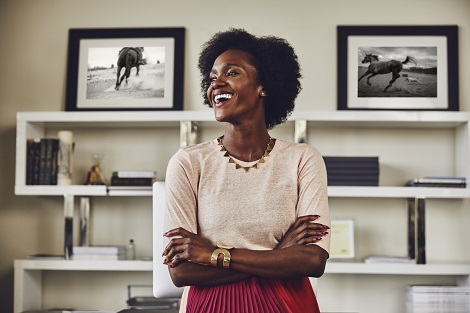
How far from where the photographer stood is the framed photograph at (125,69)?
368cm

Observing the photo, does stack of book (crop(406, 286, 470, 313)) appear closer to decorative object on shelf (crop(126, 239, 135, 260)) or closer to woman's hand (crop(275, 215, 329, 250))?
decorative object on shelf (crop(126, 239, 135, 260))

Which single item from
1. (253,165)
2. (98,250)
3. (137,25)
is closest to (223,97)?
(253,165)

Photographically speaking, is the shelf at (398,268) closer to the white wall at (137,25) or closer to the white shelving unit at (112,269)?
the white shelving unit at (112,269)

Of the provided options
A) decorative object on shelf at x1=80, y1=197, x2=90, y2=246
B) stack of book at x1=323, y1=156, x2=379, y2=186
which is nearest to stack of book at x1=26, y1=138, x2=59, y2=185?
decorative object on shelf at x1=80, y1=197, x2=90, y2=246

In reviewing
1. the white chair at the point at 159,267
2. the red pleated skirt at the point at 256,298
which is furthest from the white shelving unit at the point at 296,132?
the red pleated skirt at the point at 256,298

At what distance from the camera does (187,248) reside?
1.50 meters

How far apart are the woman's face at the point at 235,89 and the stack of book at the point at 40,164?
2064mm

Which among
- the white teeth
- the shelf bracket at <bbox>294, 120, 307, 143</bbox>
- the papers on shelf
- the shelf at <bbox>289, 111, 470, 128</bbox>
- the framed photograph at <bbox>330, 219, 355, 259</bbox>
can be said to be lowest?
the papers on shelf

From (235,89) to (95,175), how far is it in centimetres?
212

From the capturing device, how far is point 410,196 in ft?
11.1

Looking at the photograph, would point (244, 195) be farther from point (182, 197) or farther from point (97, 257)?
point (97, 257)

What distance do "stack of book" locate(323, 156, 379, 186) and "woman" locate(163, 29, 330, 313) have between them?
1.73m

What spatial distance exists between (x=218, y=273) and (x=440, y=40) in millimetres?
2608

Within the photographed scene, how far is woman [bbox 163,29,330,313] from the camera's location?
147 centimetres
